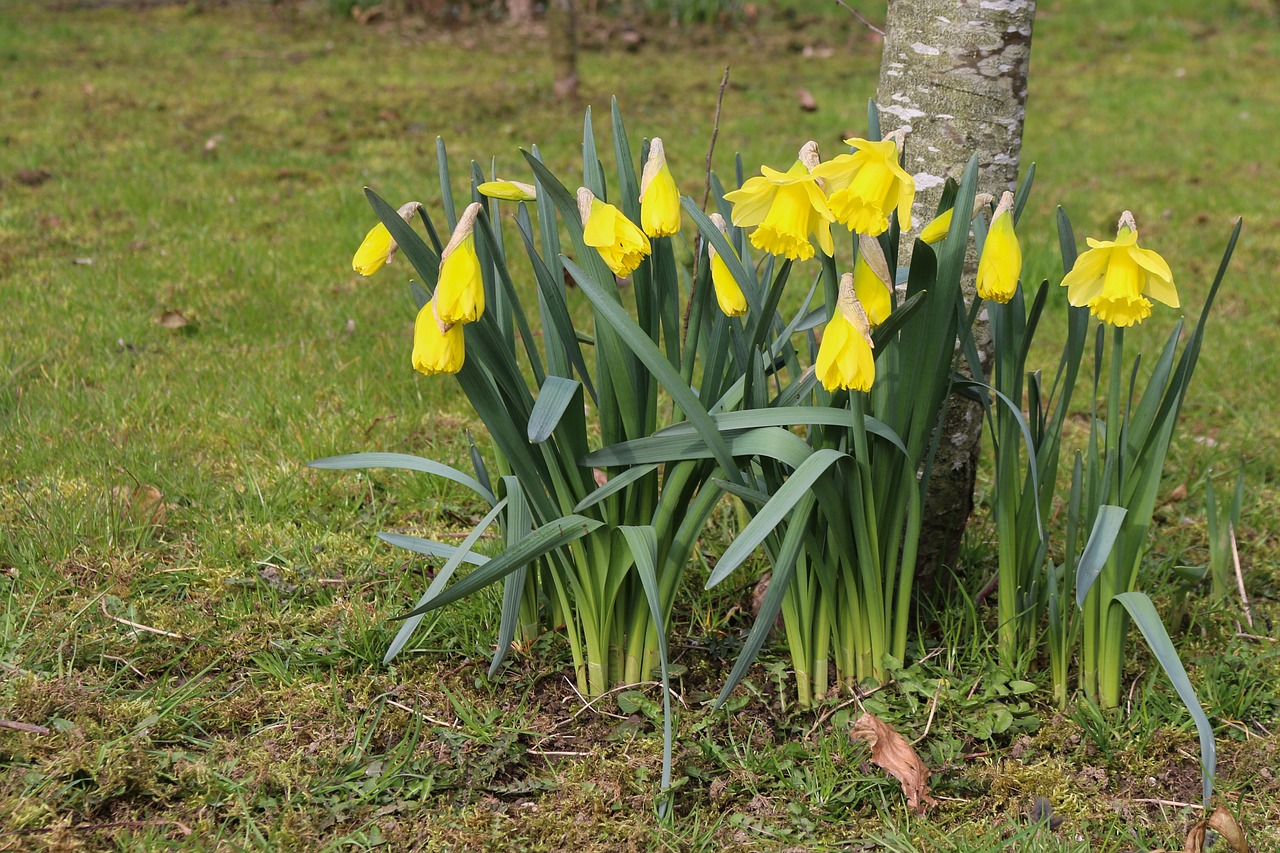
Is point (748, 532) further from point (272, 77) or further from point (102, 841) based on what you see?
point (272, 77)

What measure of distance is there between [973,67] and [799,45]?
775cm

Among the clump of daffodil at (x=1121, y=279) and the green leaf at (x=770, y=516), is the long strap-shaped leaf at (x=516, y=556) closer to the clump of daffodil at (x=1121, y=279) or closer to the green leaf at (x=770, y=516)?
the green leaf at (x=770, y=516)

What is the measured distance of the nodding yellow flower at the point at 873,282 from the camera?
4.85 feet

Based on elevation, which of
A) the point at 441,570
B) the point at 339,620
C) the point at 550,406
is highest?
the point at 550,406

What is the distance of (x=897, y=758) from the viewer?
5.71ft

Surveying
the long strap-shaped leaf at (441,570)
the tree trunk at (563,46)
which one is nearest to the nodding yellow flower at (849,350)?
the long strap-shaped leaf at (441,570)

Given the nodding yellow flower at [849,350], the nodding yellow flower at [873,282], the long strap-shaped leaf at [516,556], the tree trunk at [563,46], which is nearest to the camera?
the nodding yellow flower at [849,350]

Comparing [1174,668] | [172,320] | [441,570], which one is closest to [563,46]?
[172,320]

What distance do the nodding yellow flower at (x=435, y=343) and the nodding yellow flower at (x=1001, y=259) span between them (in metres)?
0.75

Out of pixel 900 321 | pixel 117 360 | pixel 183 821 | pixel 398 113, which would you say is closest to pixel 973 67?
pixel 900 321

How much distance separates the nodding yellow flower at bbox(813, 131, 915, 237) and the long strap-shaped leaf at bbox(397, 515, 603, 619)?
649 millimetres

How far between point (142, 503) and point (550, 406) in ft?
4.58

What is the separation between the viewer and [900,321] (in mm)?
1533

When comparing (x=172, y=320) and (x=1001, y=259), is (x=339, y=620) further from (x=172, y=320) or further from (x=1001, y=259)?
(x=172, y=320)
